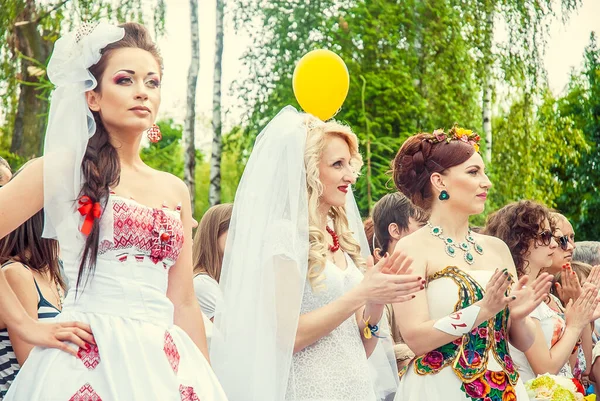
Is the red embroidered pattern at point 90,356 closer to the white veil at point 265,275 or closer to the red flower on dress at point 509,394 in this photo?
the white veil at point 265,275

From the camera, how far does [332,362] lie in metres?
3.94

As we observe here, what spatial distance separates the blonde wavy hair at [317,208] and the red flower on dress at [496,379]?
80cm

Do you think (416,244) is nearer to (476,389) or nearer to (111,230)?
(476,389)

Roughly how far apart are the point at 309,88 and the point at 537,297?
2.53m

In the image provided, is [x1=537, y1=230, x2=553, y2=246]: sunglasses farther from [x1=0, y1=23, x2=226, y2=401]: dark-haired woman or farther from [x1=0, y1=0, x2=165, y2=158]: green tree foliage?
[x1=0, y1=0, x2=165, y2=158]: green tree foliage

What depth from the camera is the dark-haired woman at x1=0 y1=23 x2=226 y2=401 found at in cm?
294

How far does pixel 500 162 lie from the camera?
17.0 m

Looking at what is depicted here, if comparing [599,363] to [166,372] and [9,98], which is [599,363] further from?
[9,98]

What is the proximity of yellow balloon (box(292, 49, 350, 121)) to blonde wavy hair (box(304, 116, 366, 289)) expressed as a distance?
170 centimetres

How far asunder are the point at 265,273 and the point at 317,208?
44 centimetres

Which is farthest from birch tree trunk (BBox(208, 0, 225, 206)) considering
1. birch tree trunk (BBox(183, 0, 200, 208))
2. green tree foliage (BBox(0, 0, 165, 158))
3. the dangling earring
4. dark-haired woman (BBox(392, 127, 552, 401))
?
the dangling earring

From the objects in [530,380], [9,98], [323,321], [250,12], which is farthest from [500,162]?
[323,321]

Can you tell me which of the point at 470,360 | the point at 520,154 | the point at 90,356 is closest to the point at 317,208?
the point at 470,360

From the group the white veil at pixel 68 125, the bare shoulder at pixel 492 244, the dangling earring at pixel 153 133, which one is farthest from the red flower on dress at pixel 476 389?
the white veil at pixel 68 125
